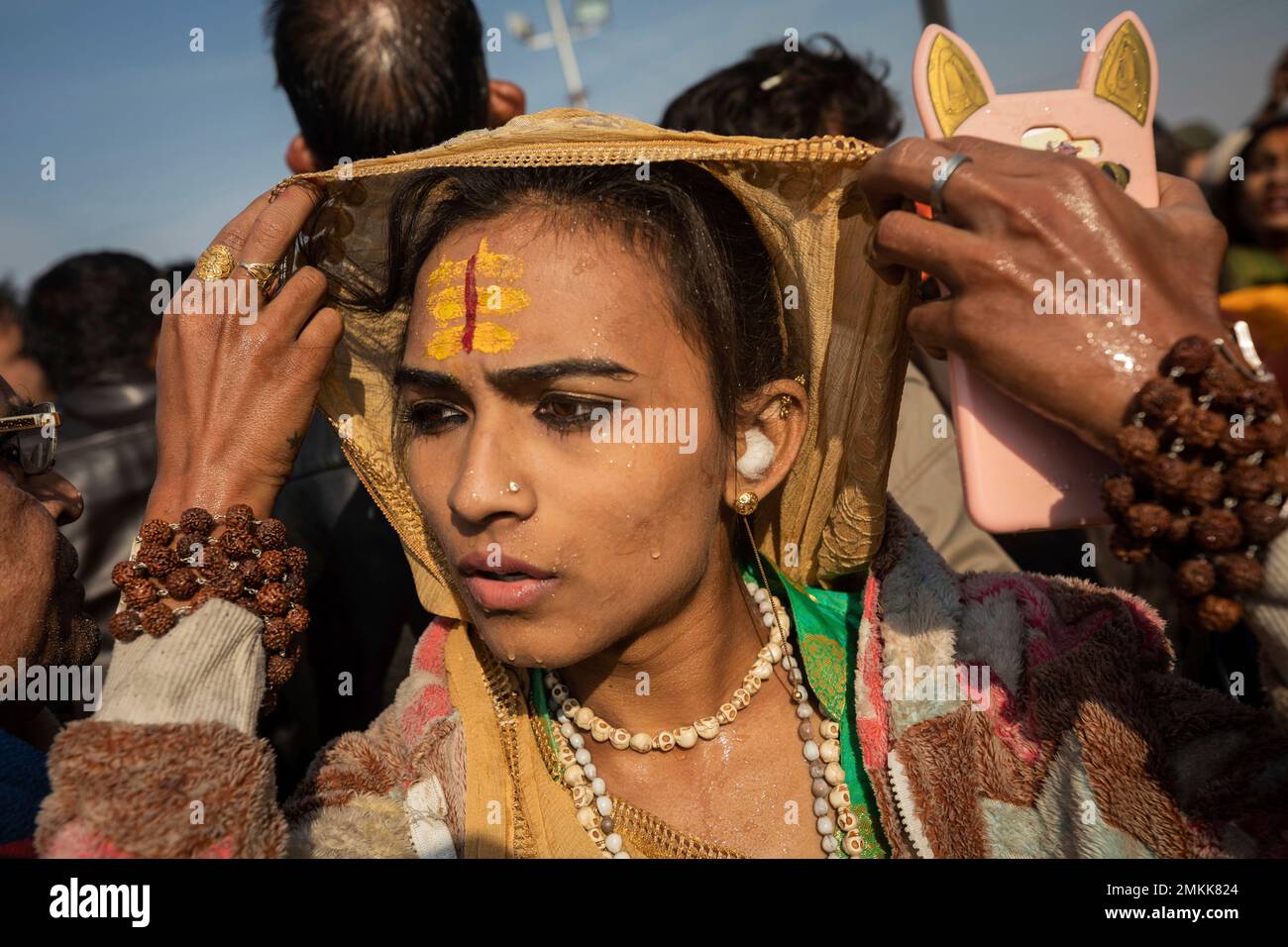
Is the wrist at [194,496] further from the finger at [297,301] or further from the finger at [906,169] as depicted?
the finger at [906,169]

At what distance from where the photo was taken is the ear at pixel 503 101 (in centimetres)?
351

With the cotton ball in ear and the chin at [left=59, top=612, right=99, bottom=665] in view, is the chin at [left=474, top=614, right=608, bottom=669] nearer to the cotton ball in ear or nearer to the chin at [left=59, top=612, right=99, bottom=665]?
the cotton ball in ear

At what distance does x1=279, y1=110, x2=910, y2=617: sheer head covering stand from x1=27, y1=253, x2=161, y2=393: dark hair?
2198mm

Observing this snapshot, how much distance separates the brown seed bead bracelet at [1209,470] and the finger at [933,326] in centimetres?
31

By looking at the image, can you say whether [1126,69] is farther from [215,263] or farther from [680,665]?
[215,263]

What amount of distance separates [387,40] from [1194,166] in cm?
629

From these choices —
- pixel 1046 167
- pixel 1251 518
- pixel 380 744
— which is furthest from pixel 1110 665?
pixel 380 744

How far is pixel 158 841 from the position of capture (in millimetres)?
1580

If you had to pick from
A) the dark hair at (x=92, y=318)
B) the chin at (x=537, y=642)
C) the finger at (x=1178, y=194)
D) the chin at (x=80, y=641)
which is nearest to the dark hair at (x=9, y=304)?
the dark hair at (x=92, y=318)

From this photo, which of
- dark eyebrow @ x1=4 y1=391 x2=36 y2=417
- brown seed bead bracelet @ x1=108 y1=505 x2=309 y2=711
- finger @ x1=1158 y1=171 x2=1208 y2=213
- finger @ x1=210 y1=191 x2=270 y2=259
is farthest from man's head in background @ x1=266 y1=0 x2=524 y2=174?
finger @ x1=1158 y1=171 x2=1208 y2=213

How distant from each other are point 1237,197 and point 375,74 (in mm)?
3918

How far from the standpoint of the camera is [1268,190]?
4480 millimetres

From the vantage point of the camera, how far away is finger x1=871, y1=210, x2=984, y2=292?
1562 mm
